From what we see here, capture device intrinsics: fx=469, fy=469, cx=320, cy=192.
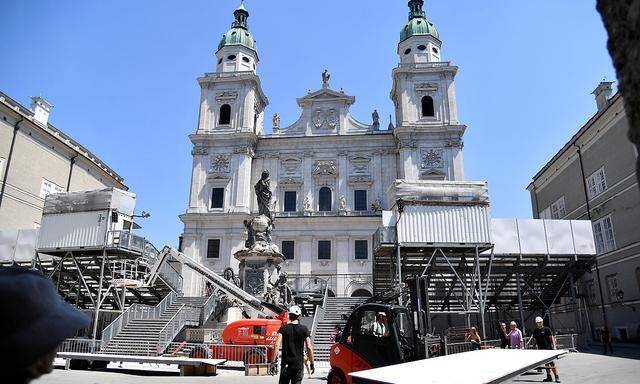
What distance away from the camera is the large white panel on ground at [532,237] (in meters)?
24.2

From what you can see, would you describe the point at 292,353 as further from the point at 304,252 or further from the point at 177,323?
the point at 304,252

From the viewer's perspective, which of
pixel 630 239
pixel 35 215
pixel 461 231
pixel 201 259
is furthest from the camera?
pixel 201 259

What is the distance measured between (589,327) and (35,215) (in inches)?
1602

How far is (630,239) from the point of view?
96.0 ft

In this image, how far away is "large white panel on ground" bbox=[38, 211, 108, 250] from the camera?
76.4ft

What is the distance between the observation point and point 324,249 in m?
42.3

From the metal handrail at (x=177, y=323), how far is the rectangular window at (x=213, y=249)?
19.5 m

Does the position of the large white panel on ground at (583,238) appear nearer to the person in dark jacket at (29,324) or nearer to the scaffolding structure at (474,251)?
→ the scaffolding structure at (474,251)

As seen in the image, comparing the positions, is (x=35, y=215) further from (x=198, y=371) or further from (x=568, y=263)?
(x=568, y=263)

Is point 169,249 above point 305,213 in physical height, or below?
below

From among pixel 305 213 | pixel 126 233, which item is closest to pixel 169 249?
pixel 126 233

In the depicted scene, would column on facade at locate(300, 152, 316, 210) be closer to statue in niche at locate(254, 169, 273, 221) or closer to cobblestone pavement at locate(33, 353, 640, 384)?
statue in niche at locate(254, 169, 273, 221)

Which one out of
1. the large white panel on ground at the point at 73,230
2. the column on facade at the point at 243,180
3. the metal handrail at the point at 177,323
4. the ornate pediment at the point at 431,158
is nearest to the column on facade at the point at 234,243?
the column on facade at the point at 243,180

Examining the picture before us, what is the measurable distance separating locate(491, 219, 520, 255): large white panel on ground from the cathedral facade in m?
17.2
